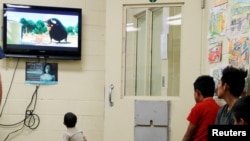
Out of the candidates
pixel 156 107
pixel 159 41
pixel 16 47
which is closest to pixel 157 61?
pixel 159 41

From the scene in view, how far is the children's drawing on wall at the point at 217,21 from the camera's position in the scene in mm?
2883

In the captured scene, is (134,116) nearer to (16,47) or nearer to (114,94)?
(114,94)

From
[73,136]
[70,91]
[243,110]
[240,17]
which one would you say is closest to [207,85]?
[240,17]

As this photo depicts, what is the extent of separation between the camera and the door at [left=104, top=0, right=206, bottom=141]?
3.52m

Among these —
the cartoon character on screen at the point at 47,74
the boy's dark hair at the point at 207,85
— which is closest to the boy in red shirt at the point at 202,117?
the boy's dark hair at the point at 207,85

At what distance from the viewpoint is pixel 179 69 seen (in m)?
3.58

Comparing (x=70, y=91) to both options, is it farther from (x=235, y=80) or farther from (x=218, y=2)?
(x=235, y=80)

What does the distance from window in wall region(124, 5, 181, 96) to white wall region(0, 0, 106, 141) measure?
1.49ft

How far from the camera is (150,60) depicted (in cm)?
379

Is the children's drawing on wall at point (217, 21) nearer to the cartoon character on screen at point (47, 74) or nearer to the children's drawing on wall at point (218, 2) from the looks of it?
the children's drawing on wall at point (218, 2)

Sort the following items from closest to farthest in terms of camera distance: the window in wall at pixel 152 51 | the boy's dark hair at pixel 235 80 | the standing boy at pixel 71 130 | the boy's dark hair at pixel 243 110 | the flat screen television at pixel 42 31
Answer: the boy's dark hair at pixel 243 110 < the boy's dark hair at pixel 235 80 < the window in wall at pixel 152 51 < the standing boy at pixel 71 130 < the flat screen television at pixel 42 31

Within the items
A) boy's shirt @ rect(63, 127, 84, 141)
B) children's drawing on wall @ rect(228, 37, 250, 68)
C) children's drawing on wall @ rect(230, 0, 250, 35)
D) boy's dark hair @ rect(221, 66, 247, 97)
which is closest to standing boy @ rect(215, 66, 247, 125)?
boy's dark hair @ rect(221, 66, 247, 97)

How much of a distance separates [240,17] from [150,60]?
132cm

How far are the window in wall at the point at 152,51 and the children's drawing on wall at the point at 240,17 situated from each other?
36.6 inches
